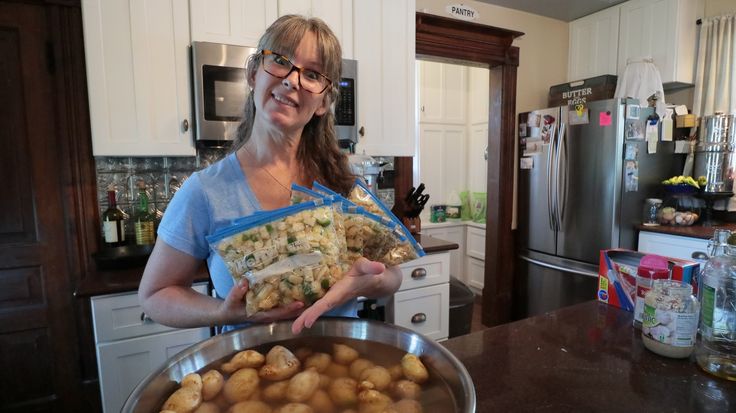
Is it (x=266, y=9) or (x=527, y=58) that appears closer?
(x=266, y=9)

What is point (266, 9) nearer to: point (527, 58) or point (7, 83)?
point (7, 83)

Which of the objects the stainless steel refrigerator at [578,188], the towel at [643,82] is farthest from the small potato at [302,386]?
the towel at [643,82]

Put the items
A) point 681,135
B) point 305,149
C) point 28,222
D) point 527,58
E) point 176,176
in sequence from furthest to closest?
point 527,58, point 681,135, point 176,176, point 28,222, point 305,149

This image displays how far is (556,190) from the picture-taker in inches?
116

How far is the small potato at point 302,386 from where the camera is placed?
59 centimetres

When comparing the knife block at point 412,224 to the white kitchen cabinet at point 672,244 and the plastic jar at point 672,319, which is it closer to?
the white kitchen cabinet at point 672,244

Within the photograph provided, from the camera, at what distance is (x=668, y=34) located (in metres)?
2.80

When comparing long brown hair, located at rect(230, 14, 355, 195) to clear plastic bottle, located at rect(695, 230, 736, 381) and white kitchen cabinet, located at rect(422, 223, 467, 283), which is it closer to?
clear plastic bottle, located at rect(695, 230, 736, 381)

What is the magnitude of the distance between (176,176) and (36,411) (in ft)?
4.38

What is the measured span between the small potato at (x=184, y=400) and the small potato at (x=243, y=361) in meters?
0.07

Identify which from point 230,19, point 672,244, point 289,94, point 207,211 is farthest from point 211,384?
point 672,244

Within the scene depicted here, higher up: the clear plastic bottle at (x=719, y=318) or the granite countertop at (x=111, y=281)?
the clear plastic bottle at (x=719, y=318)

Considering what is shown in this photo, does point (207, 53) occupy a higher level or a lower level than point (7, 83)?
higher

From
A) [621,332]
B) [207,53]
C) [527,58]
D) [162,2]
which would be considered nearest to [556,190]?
[527,58]
